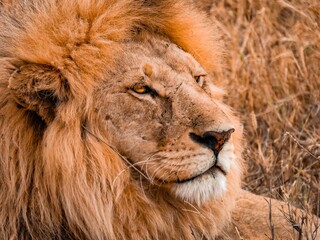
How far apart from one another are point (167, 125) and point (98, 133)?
318 millimetres

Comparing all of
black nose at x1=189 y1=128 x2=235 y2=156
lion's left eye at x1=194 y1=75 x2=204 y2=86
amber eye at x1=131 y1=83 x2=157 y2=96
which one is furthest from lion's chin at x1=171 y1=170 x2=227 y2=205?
lion's left eye at x1=194 y1=75 x2=204 y2=86

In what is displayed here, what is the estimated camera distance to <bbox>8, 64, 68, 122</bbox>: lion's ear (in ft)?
11.5

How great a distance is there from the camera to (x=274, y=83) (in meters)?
6.35

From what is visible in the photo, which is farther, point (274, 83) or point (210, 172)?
point (274, 83)

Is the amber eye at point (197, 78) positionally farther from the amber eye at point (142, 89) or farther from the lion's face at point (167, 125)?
the amber eye at point (142, 89)

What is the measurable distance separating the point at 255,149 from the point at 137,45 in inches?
87.2

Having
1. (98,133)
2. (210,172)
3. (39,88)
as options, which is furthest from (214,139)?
(39,88)

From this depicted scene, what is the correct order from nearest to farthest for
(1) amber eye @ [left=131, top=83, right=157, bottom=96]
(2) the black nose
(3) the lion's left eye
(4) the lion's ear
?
(2) the black nose → (4) the lion's ear → (1) amber eye @ [left=131, top=83, right=157, bottom=96] → (3) the lion's left eye

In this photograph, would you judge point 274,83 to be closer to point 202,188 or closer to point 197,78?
point 197,78

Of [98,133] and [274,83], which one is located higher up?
[98,133]

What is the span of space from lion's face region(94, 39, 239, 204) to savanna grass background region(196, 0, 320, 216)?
5.45 ft

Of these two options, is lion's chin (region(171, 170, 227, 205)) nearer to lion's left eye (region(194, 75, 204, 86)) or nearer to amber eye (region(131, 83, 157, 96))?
amber eye (region(131, 83, 157, 96))

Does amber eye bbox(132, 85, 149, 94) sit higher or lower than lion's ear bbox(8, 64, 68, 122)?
higher

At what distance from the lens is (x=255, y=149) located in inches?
227
